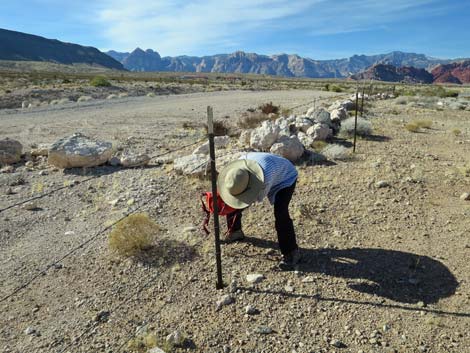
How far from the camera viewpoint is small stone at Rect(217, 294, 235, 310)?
438 cm

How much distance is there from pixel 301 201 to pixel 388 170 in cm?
268

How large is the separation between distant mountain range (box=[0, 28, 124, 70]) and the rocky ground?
497ft

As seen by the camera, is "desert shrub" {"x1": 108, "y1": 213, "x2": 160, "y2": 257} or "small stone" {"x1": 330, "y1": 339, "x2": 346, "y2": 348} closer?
"small stone" {"x1": 330, "y1": 339, "x2": 346, "y2": 348}

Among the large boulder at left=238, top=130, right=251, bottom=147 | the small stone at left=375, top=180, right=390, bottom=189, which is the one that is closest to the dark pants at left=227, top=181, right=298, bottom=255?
the small stone at left=375, top=180, right=390, bottom=189

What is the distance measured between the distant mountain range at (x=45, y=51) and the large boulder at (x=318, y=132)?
149209mm

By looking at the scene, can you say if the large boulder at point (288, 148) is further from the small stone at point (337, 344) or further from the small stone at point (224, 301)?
the small stone at point (337, 344)

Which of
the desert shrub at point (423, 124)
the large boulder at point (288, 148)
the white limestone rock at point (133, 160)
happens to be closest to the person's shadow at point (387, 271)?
the large boulder at point (288, 148)

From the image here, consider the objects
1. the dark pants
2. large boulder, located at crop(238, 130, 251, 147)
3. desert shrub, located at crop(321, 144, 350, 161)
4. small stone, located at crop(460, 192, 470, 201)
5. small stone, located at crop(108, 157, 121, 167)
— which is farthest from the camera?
large boulder, located at crop(238, 130, 251, 147)

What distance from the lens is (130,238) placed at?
18.0 ft

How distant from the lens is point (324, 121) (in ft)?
43.8

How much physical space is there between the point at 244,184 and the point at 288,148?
16.8 feet

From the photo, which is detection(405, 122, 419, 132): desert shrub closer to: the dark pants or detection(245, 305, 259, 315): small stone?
the dark pants

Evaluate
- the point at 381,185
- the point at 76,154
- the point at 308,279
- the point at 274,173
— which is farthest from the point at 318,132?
the point at 308,279

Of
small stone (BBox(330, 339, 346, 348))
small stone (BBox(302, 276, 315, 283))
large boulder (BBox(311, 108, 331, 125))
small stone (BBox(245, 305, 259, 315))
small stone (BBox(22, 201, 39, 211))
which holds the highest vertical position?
large boulder (BBox(311, 108, 331, 125))
